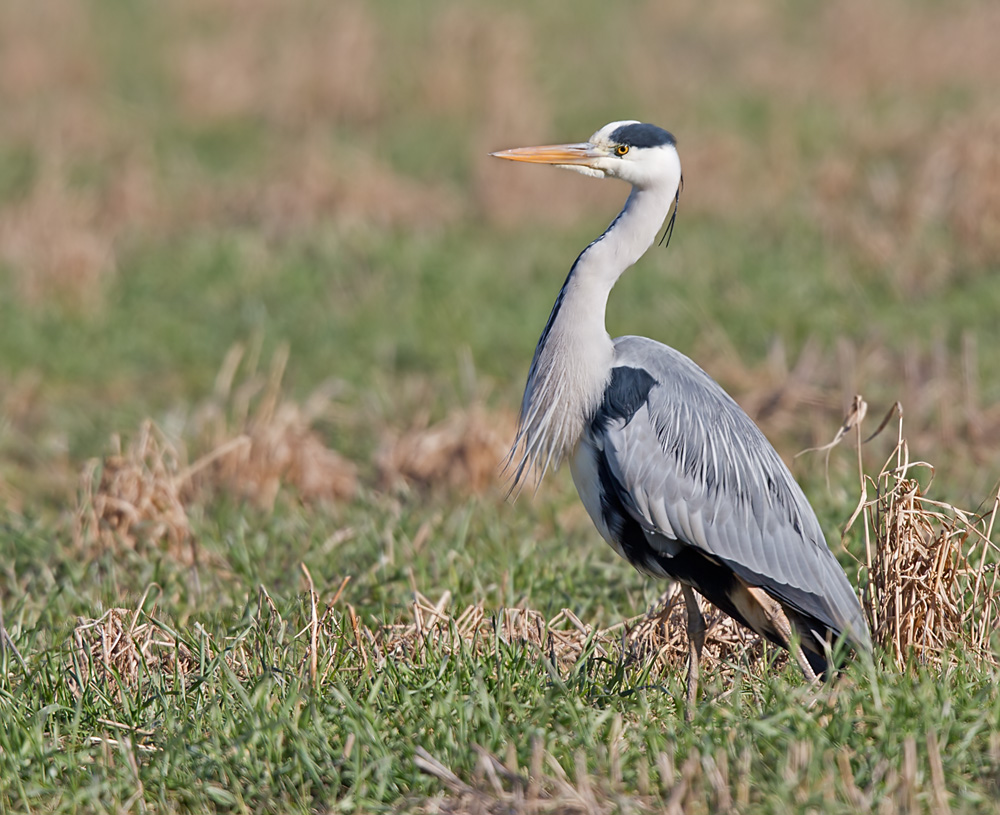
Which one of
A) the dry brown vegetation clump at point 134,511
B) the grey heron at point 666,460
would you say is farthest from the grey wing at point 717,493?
the dry brown vegetation clump at point 134,511

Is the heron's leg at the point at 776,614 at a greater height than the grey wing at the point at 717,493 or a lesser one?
lesser

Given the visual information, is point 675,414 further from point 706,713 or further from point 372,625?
point 372,625

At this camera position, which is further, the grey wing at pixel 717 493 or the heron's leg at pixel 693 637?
the grey wing at pixel 717 493

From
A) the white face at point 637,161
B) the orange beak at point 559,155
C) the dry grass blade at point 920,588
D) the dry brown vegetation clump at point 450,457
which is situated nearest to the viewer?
the dry grass blade at point 920,588

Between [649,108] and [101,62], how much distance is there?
607 centimetres

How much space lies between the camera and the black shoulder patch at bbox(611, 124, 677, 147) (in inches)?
151

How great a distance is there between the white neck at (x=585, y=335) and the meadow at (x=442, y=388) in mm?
628

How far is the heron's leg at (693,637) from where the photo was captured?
3.44 metres

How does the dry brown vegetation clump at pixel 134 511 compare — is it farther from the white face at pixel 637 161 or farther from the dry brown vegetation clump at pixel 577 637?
the white face at pixel 637 161

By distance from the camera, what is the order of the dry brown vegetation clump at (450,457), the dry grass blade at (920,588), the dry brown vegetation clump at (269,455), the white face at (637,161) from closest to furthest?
1. the dry grass blade at (920,588)
2. the white face at (637,161)
3. the dry brown vegetation clump at (269,455)
4. the dry brown vegetation clump at (450,457)

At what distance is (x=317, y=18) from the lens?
48.1 ft

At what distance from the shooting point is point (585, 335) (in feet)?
12.4

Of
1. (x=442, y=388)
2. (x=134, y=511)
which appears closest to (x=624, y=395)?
(x=134, y=511)

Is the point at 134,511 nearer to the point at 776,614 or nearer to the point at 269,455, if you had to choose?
the point at 269,455
